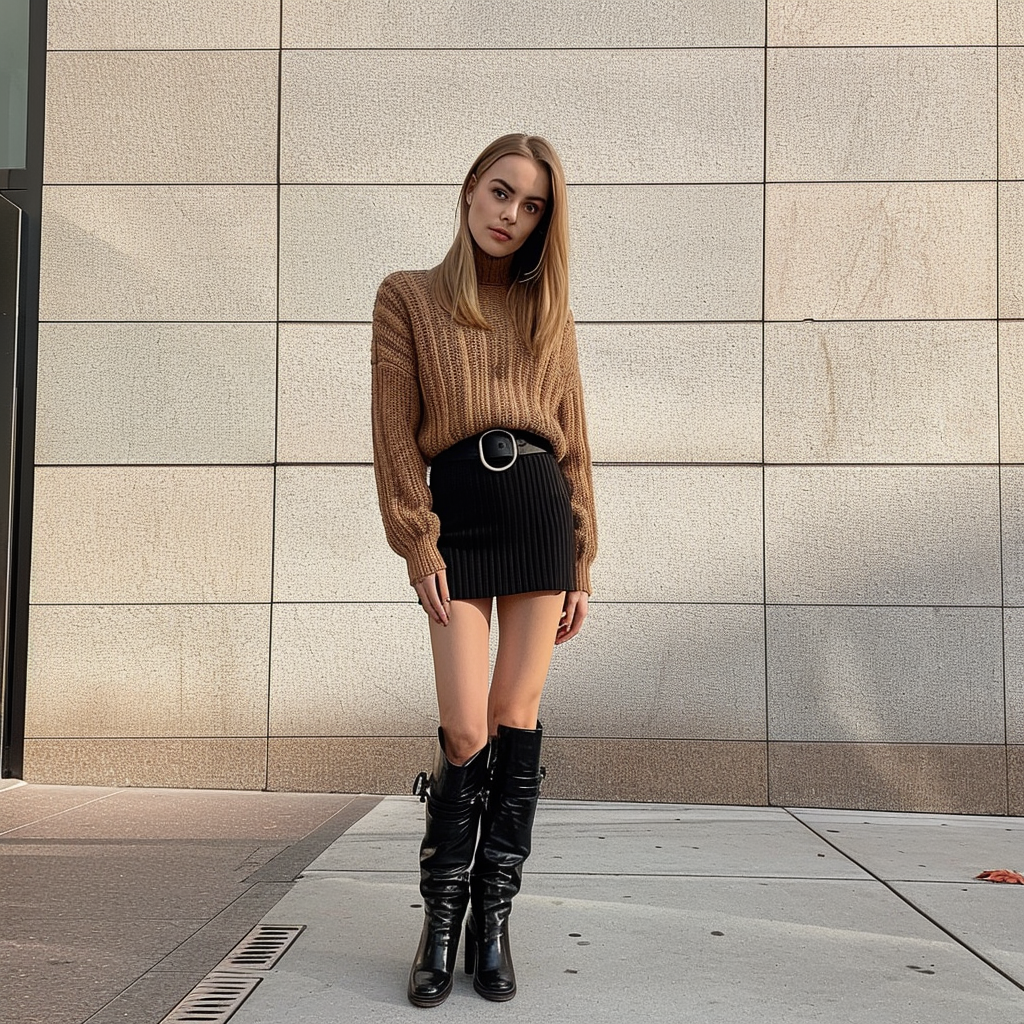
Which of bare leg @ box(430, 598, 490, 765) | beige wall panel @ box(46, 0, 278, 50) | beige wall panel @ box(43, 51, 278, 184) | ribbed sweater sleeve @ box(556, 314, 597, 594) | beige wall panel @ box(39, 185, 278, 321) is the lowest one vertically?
bare leg @ box(430, 598, 490, 765)

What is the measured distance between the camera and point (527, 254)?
2607 millimetres

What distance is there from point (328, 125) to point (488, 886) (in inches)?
150

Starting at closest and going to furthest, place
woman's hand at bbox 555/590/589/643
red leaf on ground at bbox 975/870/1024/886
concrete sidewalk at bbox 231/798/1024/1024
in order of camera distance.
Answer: concrete sidewalk at bbox 231/798/1024/1024
woman's hand at bbox 555/590/589/643
red leaf on ground at bbox 975/870/1024/886

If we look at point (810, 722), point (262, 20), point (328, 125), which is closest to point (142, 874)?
point (810, 722)

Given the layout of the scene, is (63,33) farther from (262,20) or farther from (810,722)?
(810,722)

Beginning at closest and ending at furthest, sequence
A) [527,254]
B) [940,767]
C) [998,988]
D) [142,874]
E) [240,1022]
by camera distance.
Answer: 1. [240,1022]
2. [998,988]
3. [527,254]
4. [142,874]
5. [940,767]

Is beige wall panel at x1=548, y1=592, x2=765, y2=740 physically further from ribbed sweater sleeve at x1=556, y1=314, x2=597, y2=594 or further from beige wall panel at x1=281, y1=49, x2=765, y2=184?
ribbed sweater sleeve at x1=556, y1=314, x2=597, y2=594

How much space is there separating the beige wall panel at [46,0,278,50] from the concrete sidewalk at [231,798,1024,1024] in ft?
11.8

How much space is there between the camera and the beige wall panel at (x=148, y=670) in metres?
4.93

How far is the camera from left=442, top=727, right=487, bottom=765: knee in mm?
2420

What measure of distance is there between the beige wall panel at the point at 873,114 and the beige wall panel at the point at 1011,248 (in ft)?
0.89

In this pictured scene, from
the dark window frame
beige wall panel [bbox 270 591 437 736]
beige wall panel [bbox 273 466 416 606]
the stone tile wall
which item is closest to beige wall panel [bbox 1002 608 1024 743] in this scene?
the stone tile wall

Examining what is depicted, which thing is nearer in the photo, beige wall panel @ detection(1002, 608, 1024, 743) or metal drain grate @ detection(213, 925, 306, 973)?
metal drain grate @ detection(213, 925, 306, 973)

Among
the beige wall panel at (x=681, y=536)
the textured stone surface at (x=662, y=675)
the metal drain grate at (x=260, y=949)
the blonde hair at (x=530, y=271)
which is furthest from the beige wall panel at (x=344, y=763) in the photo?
the blonde hair at (x=530, y=271)
